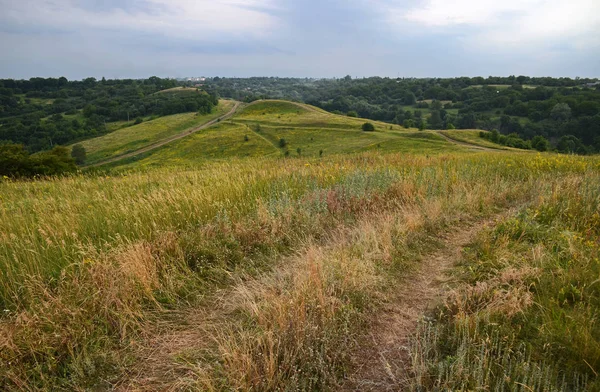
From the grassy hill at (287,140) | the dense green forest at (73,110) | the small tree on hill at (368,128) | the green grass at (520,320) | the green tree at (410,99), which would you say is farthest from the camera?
the green tree at (410,99)

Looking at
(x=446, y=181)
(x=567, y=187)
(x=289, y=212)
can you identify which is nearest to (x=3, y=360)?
(x=289, y=212)

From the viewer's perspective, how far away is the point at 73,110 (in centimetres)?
13300

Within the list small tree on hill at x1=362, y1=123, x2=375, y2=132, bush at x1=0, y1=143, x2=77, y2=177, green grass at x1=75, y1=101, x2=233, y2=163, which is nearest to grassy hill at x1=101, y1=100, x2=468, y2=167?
small tree on hill at x1=362, y1=123, x2=375, y2=132

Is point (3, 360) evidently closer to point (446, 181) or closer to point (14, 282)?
point (14, 282)

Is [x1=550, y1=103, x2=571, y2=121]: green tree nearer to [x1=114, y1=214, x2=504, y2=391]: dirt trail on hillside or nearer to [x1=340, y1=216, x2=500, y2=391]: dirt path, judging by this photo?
[x1=340, y1=216, x2=500, y2=391]: dirt path

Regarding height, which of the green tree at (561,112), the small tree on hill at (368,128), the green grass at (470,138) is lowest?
the green grass at (470,138)

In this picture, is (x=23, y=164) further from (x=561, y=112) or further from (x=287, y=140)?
(x=561, y=112)

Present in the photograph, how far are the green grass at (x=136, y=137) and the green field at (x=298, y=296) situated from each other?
78.2 meters

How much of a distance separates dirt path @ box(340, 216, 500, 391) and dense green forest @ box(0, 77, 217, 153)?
112639 millimetres

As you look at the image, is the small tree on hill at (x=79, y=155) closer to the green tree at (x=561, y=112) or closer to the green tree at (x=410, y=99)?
the green tree at (x=561, y=112)

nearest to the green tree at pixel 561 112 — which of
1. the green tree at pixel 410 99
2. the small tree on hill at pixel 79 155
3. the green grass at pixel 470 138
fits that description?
the green grass at pixel 470 138

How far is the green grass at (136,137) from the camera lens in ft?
242

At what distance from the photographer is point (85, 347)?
283cm

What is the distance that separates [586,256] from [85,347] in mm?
6011
